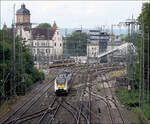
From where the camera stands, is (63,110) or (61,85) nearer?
(63,110)

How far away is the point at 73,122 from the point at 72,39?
28719 mm

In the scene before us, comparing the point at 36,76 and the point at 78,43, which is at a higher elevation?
the point at 78,43

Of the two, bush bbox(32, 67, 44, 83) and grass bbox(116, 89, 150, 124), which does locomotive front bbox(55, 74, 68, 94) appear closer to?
grass bbox(116, 89, 150, 124)

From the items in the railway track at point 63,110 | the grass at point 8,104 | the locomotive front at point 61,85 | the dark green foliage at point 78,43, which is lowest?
the railway track at point 63,110


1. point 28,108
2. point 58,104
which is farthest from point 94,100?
point 28,108

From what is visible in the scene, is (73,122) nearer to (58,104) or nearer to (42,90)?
(58,104)

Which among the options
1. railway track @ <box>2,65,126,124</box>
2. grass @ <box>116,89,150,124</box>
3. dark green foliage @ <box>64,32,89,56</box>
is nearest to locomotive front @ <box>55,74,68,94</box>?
railway track @ <box>2,65,126,124</box>

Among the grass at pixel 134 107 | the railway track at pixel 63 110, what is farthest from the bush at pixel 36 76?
the grass at pixel 134 107

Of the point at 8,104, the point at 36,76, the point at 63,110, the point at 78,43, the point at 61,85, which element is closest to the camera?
the point at 63,110

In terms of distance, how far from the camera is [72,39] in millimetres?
38969

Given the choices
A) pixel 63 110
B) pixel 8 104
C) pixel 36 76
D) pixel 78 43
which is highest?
pixel 78 43

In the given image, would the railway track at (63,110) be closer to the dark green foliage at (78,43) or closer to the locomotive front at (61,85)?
the locomotive front at (61,85)

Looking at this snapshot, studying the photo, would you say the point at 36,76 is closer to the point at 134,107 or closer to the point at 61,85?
the point at 61,85

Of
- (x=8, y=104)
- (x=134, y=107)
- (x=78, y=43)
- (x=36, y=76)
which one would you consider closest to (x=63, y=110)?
(x=8, y=104)
